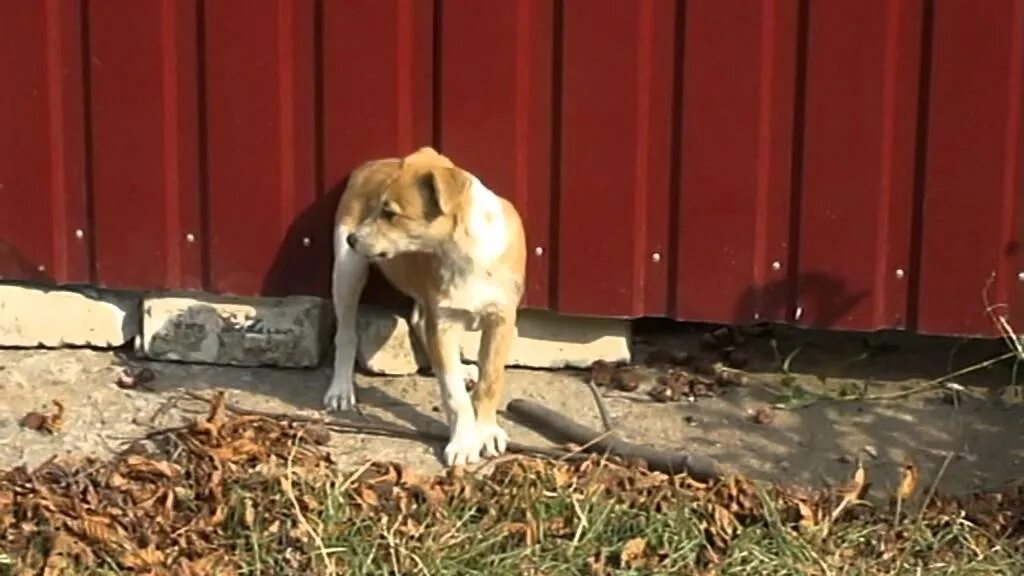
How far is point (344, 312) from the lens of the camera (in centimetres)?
653

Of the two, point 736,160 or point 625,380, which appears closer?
point 736,160

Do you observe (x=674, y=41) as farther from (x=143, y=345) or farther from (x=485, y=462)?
(x=143, y=345)

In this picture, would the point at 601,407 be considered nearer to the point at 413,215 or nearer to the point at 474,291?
the point at 474,291

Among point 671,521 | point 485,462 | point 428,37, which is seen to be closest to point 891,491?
point 671,521

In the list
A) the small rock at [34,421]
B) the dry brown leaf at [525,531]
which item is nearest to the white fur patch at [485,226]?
the dry brown leaf at [525,531]

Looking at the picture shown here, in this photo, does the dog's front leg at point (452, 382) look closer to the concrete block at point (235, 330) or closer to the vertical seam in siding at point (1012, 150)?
the concrete block at point (235, 330)

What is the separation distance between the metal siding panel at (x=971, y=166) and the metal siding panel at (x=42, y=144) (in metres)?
2.81

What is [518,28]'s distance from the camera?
21.0ft

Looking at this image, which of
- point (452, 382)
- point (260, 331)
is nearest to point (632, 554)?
point (452, 382)

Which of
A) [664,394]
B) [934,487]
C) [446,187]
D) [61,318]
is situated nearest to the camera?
[934,487]

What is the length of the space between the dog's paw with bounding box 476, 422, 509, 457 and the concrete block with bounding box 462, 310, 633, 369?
24.8 inches

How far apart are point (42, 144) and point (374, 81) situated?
3.84 ft

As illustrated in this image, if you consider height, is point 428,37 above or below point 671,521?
above

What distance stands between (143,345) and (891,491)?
261 cm
